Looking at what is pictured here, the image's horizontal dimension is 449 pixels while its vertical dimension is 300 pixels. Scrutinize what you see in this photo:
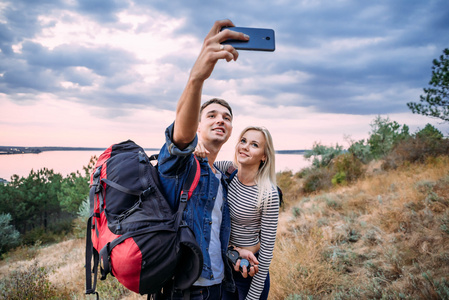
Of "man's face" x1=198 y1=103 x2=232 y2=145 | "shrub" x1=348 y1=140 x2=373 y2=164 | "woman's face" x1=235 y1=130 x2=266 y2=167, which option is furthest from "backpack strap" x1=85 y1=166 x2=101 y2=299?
"shrub" x1=348 y1=140 x2=373 y2=164

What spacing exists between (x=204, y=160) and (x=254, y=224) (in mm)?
924

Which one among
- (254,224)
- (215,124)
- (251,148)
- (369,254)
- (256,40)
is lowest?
(369,254)

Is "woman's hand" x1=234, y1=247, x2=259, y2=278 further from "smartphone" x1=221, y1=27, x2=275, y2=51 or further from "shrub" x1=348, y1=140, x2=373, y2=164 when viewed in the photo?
"shrub" x1=348, y1=140, x2=373, y2=164

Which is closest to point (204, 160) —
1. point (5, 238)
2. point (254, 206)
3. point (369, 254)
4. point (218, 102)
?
point (218, 102)

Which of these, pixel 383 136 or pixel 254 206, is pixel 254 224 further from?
pixel 383 136

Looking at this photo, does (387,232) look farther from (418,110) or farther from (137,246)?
(418,110)

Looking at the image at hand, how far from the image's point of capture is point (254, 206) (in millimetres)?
Answer: 2312

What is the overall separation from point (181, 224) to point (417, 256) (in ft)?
14.8

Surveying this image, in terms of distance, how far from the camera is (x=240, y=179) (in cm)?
256

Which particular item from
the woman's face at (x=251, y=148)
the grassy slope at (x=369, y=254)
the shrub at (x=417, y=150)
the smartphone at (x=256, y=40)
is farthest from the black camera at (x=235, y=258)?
the shrub at (x=417, y=150)

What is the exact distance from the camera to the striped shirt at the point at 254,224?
7.32ft

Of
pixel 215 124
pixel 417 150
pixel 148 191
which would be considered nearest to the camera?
pixel 148 191

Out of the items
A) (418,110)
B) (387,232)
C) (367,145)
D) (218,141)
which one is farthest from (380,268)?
(367,145)

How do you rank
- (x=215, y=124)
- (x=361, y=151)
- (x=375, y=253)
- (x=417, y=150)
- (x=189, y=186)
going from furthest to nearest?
(x=361, y=151)
(x=417, y=150)
(x=375, y=253)
(x=215, y=124)
(x=189, y=186)
